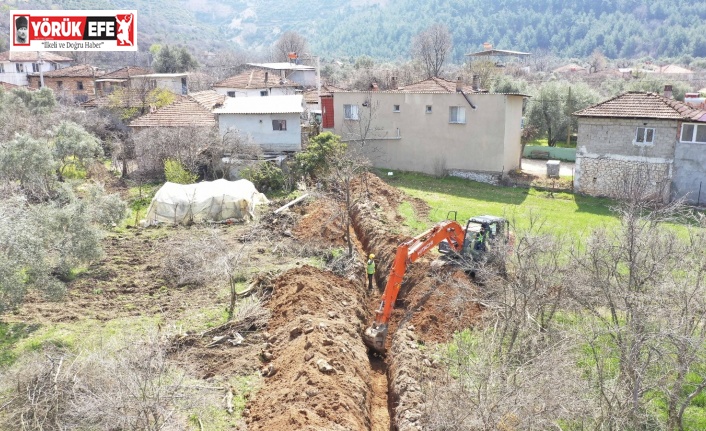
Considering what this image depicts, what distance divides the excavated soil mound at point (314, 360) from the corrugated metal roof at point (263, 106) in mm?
17420

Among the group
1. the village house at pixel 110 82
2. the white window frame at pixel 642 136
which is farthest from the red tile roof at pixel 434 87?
the village house at pixel 110 82

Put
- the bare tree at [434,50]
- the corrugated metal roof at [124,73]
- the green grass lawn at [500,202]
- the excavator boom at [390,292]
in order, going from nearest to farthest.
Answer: the excavator boom at [390,292], the green grass lawn at [500,202], the corrugated metal roof at [124,73], the bare tree at [434,50]

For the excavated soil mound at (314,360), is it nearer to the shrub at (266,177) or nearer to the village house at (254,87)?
the shrub at (266,177)

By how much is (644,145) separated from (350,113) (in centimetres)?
1739

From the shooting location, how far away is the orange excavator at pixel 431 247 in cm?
1496

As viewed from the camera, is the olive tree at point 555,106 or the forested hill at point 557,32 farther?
the forested hill at point 557,32

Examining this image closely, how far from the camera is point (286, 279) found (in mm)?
17609

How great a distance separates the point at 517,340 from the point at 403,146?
82.6 feet

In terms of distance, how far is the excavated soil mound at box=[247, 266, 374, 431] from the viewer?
11.2 metres

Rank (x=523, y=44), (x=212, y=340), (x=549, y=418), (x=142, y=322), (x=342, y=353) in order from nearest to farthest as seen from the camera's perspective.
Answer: (x=549, y=418)
(x=342, y=353)
(x=212, y=340)
(x=142, y=322)
(x=523, y=44)

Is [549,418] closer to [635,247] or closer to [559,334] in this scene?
[559,334]

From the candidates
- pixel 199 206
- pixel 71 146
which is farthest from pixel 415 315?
pixel 71 146

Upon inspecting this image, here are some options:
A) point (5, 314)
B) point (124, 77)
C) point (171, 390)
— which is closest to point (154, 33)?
point (124, 77)

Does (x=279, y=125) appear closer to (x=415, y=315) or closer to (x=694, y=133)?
(x=415, y=315)
